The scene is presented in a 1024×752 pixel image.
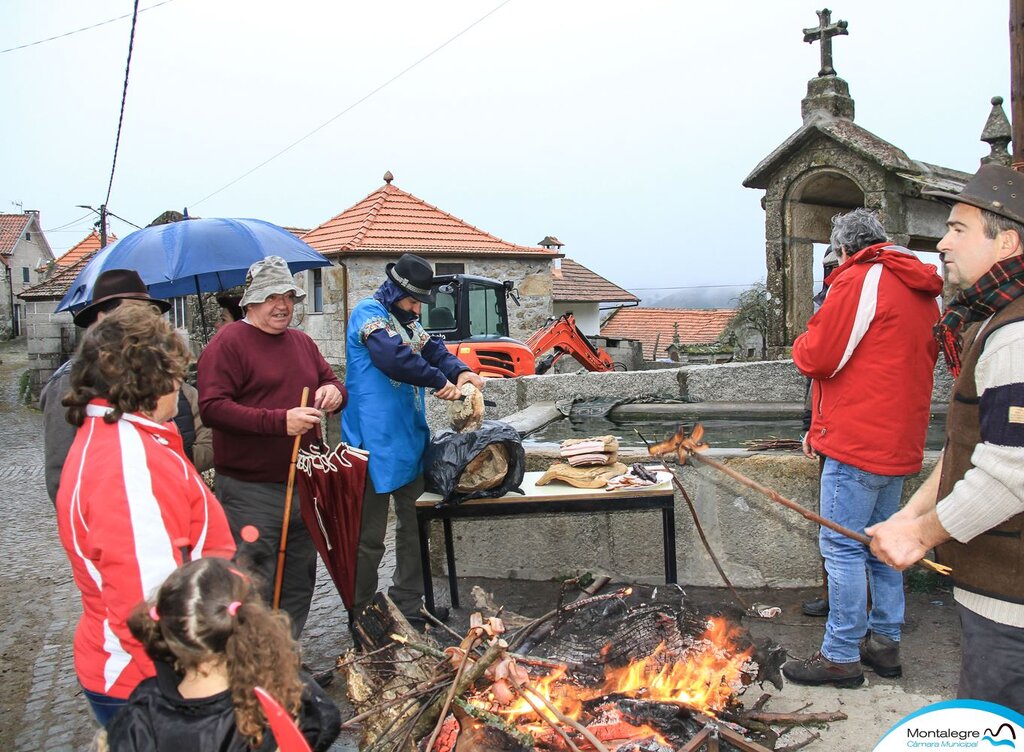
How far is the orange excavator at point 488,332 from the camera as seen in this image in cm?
1263

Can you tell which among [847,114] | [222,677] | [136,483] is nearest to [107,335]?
[136,483]

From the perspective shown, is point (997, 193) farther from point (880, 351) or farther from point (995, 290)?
point (880, 351)

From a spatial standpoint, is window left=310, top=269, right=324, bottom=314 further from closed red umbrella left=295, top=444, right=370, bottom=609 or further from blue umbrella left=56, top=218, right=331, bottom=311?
closed red umbrella left=295, top=444, right=370, bottom=609

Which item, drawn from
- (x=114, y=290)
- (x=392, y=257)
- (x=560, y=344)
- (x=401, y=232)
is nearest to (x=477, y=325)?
(x=560, y=344)

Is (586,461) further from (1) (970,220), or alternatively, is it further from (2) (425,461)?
(1) (970,220)

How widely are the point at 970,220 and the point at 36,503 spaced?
9.84 m

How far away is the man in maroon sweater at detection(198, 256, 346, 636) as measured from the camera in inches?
150

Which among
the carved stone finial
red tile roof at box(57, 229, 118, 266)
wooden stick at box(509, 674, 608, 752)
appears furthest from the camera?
red tile roof at box(57, 229, 118, 266)

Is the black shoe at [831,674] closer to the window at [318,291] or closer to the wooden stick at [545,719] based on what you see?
the wooden stick at [545,719]

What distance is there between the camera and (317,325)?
20688mm

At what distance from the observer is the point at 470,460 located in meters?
4.29

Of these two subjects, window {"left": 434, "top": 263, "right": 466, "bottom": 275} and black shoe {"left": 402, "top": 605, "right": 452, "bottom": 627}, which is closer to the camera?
black shoe {"left": 402, "top": 605, "right": 452, "bottom": 627}

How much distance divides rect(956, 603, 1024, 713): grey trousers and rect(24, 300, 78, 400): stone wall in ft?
73.2

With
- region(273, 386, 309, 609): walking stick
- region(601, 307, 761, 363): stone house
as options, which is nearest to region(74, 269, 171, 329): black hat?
region(273, 386, 309, 609): walking stick
